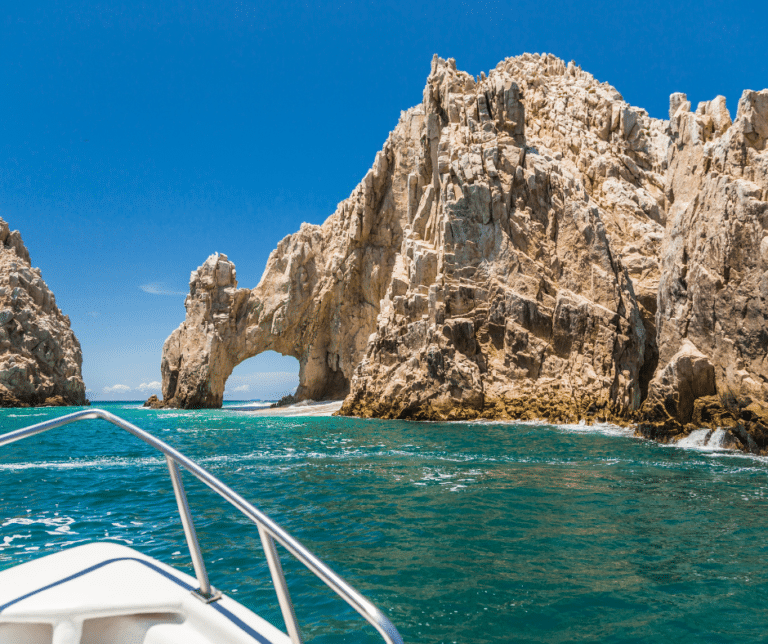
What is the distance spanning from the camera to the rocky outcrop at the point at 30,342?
62.3 meters

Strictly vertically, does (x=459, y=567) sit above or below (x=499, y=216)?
below

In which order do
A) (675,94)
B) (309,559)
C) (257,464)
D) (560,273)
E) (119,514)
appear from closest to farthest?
(309,559)
(119,514)
(257,464)
(675,94)
(560,273)

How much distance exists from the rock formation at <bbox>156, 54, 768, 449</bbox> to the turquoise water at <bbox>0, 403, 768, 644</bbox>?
730 centimetres

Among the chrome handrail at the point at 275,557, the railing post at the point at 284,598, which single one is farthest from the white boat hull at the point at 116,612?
the railing post at the point at 284,598

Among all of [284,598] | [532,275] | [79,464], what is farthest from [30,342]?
[284,598]

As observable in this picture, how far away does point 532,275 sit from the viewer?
3731 cm

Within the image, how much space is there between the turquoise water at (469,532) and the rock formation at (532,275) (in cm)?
730

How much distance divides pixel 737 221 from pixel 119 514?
22.3 meters

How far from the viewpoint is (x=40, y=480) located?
44.4ft

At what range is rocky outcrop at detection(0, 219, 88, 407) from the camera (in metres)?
62.3

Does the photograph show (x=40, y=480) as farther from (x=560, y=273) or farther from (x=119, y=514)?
(x=560, y=273)

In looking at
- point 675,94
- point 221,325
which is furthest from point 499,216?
point 221,325

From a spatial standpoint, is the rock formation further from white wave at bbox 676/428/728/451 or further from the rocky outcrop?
the rocky outcrop

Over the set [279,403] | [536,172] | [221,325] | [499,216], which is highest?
[536,172]
